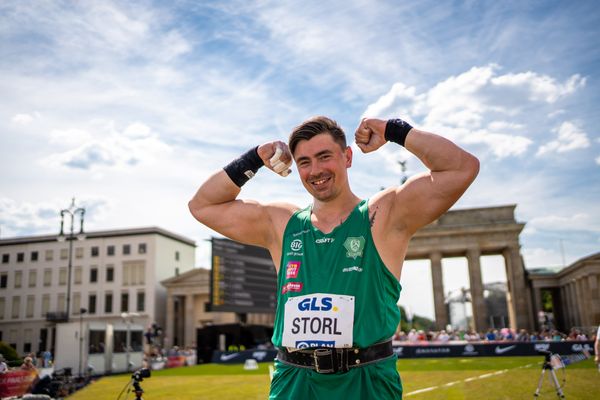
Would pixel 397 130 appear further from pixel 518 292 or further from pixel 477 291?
pixel 518 292

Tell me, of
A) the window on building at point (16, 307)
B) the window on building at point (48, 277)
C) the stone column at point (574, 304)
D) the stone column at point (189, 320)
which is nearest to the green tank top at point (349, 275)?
the stone column at point (574, 304)

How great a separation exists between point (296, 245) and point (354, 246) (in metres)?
0.43

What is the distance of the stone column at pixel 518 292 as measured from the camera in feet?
171

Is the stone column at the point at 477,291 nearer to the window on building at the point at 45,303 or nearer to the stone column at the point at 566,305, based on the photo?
the stone column at the point at 566,305

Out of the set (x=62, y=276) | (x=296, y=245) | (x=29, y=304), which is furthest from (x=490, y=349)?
(x=29, y=304)

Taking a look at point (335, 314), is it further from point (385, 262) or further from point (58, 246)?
point (58, 246)

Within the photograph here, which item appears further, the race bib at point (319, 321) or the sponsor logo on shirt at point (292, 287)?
the sponsor logo on shirt at point (292, 287)

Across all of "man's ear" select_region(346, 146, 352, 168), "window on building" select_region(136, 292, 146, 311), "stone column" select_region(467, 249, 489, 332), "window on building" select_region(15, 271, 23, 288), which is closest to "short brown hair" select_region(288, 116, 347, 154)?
"man's ear" select_region(346, 146, 352, 168)

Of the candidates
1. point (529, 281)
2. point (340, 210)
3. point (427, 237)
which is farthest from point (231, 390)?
point (529, 281)

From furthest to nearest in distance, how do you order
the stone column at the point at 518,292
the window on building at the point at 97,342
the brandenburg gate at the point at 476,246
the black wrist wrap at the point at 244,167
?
1. the brandenburg gate at the point at 476,246
2. the stone column at the point at 518,292
3. the window on building at the point at 97,342
4. the black wrist wrap at the point at 244,167

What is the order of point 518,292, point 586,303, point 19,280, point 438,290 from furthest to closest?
point 19,280, point 438,290, point 518,292, point 586,303

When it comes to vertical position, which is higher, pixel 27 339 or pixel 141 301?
pixel 141 301

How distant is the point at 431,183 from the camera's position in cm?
320

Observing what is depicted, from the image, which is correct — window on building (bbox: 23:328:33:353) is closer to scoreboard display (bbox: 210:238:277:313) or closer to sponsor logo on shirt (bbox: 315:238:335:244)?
scoreboard display (bbox: 210:238:277:313)
